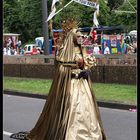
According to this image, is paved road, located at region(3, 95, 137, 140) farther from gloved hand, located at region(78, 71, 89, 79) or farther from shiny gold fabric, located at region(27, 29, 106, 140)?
gloved hand, located at region(78, 71, 89, 79)

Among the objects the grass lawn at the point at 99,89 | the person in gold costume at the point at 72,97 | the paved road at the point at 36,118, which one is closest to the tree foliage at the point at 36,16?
the grass lawn at the point at 99,89

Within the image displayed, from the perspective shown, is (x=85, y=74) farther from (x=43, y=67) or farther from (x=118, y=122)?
(x=43, y=67)

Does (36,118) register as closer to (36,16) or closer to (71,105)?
(71,105)

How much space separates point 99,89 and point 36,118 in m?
4.29

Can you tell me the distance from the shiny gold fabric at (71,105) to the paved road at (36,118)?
163cm

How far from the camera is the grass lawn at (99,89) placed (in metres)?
12.9

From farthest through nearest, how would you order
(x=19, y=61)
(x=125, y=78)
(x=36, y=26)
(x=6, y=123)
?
(x=36, y=26) → (x=19, y=61) → (x=125, y=78) → (x=6, y=123)

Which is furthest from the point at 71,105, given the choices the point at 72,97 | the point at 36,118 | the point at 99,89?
the point at 99,89

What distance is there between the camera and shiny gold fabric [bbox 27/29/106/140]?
6789mm

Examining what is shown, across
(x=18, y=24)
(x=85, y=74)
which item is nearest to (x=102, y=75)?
(x=85, y=74)

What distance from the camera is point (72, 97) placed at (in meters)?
6.85

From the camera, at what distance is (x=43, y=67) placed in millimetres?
19469

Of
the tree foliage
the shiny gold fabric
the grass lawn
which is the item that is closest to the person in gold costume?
the shiny gold fabric

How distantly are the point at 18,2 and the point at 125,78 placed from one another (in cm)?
3895
